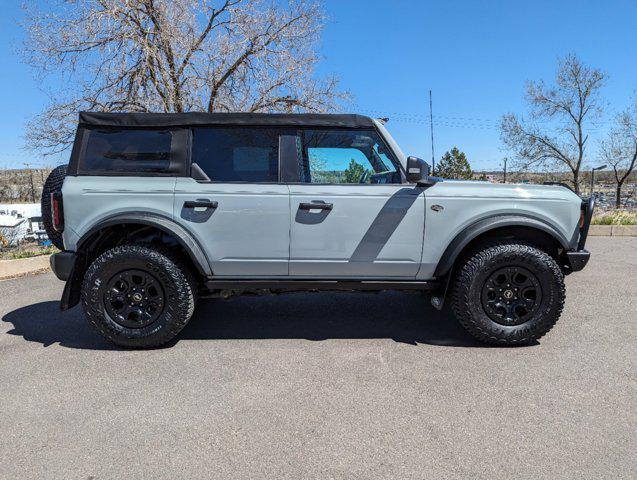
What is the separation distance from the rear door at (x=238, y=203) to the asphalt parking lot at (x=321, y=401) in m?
0.75

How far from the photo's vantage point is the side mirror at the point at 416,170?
3.29 m

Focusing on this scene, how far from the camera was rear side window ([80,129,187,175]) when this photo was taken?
3479 mm

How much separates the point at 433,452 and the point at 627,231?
11947 millimetres

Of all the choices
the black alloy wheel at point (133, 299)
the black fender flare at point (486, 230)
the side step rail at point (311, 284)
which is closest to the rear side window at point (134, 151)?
the black alloy wheel at point (133, 299)

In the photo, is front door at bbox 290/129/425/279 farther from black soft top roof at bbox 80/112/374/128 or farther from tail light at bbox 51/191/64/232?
tail light at bbox 51/191/64/232

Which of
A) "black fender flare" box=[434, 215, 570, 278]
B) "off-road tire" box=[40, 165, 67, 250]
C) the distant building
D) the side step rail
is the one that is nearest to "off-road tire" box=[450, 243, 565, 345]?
"black fender flare" box=[434, 215, 570, 278]

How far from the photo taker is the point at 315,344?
3586mm

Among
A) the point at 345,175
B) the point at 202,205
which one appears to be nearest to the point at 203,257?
the point at 202,205

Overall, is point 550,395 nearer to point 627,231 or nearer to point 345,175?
point 345,175

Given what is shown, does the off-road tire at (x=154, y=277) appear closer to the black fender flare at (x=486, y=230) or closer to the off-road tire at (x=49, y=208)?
the off-road tire at (x=49, y=208)

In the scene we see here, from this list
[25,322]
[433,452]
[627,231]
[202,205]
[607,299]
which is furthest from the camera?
[627,231]

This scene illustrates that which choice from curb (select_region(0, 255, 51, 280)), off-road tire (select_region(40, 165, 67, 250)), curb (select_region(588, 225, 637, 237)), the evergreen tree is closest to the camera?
off-road tire (select_region(40, 165, 67, 250))

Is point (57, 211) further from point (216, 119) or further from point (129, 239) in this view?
point (216, 119)

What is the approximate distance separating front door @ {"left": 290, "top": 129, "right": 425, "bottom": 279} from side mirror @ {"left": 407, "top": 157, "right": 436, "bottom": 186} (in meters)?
0.14
